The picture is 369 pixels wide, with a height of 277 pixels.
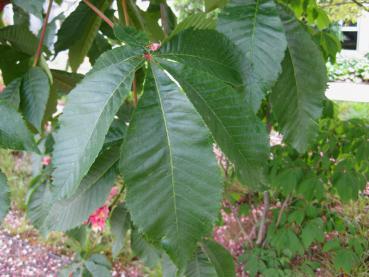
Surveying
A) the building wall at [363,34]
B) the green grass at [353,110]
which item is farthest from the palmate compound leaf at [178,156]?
the building wall at [363,34]

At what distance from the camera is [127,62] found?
0.39 metres

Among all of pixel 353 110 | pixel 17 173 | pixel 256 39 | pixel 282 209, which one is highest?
pixel 256 39

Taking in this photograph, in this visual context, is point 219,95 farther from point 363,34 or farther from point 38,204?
point 363,34

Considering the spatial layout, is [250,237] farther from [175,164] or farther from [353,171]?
[175,164]

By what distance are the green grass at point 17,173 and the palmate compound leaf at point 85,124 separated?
2611 mm

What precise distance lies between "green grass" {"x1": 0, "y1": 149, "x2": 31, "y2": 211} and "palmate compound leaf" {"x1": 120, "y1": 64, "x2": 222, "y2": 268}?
2.63m

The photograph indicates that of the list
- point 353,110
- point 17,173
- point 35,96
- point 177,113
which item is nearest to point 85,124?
point 177,113

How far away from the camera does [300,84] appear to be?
0.51 meters

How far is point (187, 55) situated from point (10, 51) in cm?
42

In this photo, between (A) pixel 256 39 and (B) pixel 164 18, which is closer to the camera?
(A) pixel 256 39

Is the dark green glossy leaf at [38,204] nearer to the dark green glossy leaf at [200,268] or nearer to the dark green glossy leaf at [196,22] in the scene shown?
the dark green glossy leaf at [200,268]

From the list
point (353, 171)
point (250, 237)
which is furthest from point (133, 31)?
point (250, 237)

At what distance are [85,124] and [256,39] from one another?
0.72 feet

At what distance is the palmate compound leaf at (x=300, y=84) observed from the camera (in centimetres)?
51
